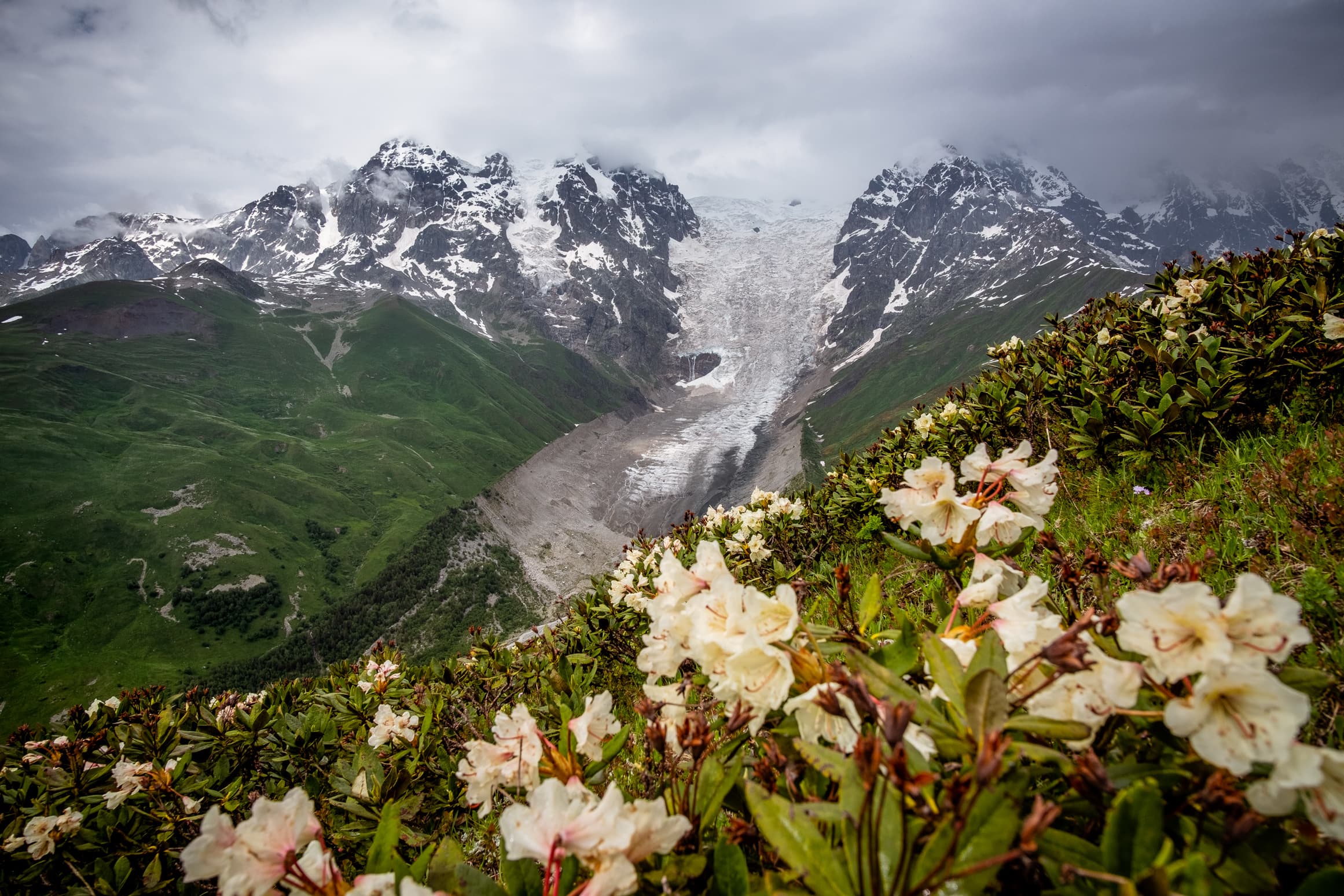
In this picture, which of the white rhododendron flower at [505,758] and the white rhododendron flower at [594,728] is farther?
the white rhododendron flower at [594,728]

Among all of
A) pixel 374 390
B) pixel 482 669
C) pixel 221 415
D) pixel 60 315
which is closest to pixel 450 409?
pixel 374 390

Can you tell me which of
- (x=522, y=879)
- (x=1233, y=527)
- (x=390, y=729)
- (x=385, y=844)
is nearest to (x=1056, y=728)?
(x=522, y=879)

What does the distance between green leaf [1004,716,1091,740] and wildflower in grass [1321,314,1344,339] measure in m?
4.61

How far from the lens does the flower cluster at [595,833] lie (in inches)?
53.0

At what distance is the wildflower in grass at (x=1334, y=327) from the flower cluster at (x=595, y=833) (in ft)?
17.5

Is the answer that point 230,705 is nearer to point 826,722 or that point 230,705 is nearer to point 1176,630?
point 826,722

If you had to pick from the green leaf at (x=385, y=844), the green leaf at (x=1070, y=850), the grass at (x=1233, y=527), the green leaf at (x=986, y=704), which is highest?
the green leaf at (x=986, y=704)

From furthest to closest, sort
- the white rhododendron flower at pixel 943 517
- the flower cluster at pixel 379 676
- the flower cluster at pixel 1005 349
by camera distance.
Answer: the flower cluster at pixel 1005 349, the flower cluster at pixel 379 676, the white rhododendron flower at pixel 943 517

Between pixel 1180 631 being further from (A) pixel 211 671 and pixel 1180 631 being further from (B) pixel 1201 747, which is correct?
(A) pixel 211 671

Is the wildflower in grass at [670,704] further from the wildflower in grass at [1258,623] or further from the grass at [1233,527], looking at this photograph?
the wildflower in grass at [1258,623]

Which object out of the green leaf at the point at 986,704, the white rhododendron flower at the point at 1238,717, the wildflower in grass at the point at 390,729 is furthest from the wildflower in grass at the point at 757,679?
the wildflower in grass at the point at 390,729

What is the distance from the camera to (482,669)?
6.33 meters

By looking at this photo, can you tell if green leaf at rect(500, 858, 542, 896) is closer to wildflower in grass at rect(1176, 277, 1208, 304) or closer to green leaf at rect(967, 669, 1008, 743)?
green leaf at rect(967, 669, 1008, 743)

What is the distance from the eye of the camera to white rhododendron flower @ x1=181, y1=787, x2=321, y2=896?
146cm
